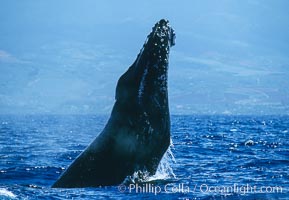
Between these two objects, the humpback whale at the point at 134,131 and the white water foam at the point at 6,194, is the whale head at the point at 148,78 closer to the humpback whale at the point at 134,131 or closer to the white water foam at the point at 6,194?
the humpback whale at the point at 134,131

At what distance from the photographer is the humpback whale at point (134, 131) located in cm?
947

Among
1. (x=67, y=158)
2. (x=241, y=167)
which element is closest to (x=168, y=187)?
(x=241, y=167)

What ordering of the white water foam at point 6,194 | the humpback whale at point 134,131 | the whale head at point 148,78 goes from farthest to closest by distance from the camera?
the white water foam at point 6,194 → the whale head at point 148,78 → the humpback whale at point 134,131

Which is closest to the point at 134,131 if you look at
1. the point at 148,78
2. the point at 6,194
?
the point at 148,78

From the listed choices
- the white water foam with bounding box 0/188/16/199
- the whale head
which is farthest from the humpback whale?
the white water foam with bounding box 0/188/16/199

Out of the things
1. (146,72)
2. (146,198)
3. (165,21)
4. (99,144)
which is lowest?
(146,198)

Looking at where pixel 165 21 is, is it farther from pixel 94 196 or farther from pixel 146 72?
pixel 94 196

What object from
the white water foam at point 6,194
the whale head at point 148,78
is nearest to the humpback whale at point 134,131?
the whale head at point 148,78

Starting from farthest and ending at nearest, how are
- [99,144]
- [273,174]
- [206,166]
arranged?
[206,166]
[273,174]
[99,144]

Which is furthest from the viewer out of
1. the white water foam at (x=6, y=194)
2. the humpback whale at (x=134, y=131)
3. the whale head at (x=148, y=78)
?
the white water foam at (x=6, y=194)

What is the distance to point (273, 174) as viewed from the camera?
51.4 feet

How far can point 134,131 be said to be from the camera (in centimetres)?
948

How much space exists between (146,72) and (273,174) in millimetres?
7593

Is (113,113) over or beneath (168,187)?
over
